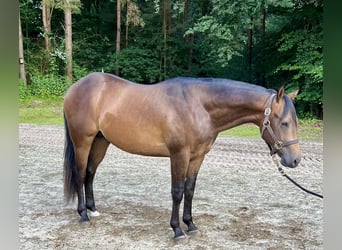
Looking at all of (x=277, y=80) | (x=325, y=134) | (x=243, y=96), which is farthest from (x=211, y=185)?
(x=277, y=80)

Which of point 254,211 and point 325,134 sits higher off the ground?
point 325,134

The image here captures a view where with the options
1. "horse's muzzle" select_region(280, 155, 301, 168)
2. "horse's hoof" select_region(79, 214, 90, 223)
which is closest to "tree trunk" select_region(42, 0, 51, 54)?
"horse's hoof" select_region(79, 214, 90, 223)

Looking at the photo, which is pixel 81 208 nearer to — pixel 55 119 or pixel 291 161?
pixel 291 161

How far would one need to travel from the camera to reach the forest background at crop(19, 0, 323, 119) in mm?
7445

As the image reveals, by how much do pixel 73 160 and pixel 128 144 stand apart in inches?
20.2

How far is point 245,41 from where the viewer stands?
8.20 meters

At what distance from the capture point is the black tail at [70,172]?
8.43 ft

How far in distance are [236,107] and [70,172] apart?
1.27m

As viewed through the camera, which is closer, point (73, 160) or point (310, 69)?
point (73, 160)

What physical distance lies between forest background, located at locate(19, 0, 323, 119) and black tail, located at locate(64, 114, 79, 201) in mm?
5192

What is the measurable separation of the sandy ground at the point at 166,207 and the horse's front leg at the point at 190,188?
9 cm

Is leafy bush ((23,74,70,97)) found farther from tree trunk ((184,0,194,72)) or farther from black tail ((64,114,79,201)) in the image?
black tail ((64,114,79,201))

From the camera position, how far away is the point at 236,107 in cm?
207
